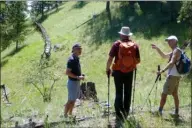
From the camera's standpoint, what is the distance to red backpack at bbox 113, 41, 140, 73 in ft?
25.0

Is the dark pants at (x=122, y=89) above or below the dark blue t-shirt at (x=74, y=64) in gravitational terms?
below

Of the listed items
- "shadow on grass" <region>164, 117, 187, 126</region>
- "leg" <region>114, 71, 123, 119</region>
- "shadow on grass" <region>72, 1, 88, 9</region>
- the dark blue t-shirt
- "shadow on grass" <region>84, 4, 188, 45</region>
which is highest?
"shadow on grass" <region>72, 1, 88, 9</region>

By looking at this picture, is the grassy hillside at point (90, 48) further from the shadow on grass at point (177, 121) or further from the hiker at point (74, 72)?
the shadow on grass at point (177, 121)

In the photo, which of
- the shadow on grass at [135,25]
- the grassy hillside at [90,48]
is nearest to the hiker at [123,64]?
the grassy hillside at [90,48]

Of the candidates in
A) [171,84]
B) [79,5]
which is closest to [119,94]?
[171,84]

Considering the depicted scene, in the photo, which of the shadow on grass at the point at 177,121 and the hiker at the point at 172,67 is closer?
the shadow on grass at the point at 177,121

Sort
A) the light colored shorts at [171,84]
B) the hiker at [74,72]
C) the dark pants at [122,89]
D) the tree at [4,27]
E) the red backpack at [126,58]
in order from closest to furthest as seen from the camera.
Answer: the red backpack at [126,58], the dark pants at [122,89], the hiker at [74,72], the light colored shorts at [171,84], the tree at [4,27]

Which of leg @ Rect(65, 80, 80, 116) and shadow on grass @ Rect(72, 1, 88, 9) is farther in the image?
shadow on grass @ Rect(72, 1, 88, 9)

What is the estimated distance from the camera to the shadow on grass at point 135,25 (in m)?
33.1

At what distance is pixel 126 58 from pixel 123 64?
0.15 metres

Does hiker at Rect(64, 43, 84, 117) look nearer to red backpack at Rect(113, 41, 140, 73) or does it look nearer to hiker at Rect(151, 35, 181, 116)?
red backpack at Rect(113, 41, 140, 73)

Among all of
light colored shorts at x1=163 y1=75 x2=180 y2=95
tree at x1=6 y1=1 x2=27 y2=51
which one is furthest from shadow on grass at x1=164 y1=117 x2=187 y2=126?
tree at x1=6 y1=1 x2=27 y2=51

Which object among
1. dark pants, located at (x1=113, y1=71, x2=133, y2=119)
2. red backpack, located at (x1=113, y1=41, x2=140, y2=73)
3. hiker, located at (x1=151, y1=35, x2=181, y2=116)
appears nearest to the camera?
red backpack, located at (x1=113, y1=41, x2=140, y2=73)

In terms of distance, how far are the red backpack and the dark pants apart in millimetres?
145
